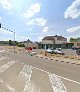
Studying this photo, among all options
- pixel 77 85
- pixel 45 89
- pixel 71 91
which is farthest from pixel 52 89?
pixel 77 85

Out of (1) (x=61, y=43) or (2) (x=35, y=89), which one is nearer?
→ (2) (x=35, y=89)

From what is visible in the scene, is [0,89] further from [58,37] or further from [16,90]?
[58,37]

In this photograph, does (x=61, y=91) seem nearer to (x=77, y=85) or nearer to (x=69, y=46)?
(x=77, y=85)

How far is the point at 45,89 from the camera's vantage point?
421 inches

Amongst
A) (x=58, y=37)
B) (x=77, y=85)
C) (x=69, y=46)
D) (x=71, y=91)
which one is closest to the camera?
(x=71, y=91)

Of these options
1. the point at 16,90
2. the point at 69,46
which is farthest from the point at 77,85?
the point at 69,46

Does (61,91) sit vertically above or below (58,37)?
below

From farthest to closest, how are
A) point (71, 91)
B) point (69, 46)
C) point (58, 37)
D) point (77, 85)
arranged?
point (58, 37), point (69, 46), point (77, 85), point (71, 91)

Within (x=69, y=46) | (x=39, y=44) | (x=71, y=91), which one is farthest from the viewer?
(x=39, y=44)

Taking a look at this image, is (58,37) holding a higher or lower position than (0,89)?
higher

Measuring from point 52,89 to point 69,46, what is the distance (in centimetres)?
10571

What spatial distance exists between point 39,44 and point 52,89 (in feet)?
377

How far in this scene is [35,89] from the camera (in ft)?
34.9

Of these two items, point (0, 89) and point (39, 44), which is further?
point (39, 44)
